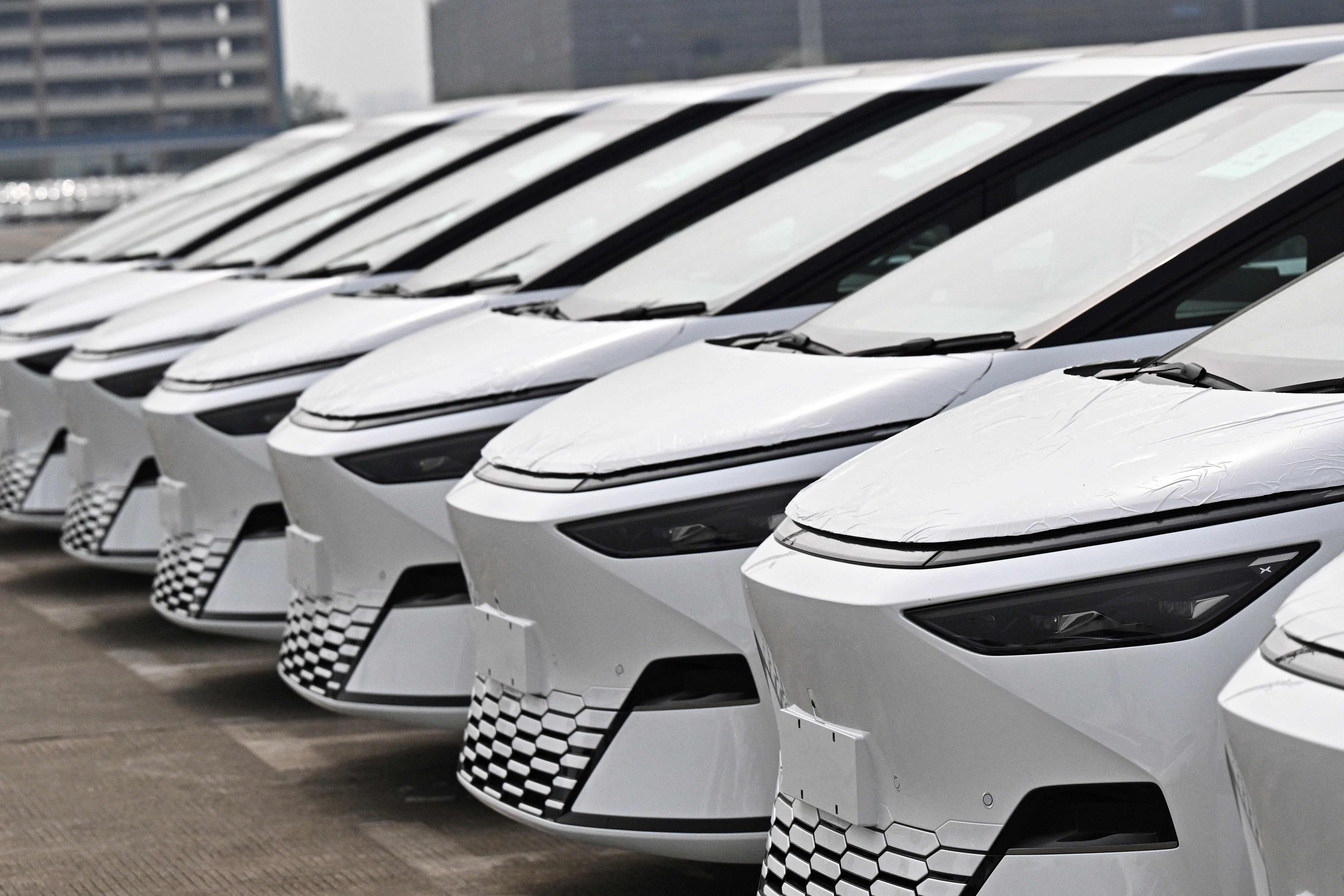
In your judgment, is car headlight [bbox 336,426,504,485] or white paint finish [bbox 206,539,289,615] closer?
car headlight [bbox 336,426,504,485]

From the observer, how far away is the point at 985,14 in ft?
165

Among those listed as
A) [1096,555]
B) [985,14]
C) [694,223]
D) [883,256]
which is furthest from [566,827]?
[985,14]

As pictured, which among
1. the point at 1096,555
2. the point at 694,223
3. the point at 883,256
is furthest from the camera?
the point at 694,223

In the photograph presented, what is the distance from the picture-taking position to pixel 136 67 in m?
131

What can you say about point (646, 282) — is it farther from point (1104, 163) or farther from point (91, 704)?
point (91, 704)

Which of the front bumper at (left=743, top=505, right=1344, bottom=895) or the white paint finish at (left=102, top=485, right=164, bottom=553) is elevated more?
the front bumper at (left=743, top=505, right=1344, bottom=895)

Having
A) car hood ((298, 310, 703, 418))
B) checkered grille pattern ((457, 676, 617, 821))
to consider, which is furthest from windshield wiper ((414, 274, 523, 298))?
checkered grille pattern ((457, 676, 617, 821))

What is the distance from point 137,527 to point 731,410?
3678 millimetres

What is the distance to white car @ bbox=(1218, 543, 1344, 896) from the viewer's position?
216cm

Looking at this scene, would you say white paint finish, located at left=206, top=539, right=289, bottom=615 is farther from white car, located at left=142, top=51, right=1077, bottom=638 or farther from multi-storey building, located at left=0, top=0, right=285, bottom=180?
multi-storey building, located at left=0, top=0, right=285, bottom=180

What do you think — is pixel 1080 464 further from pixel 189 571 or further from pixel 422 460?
pixel 189 571

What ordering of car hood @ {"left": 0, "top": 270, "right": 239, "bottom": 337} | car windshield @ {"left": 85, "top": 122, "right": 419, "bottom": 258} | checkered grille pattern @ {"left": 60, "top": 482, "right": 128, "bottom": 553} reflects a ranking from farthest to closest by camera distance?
car windshield @ {"left": 85, "top": 122, "right": 419, "bottom": 258} < car hood @ {"left": 0, "top": 270, "right": 239, "bottom": 337} < checkered grille pattern @ {"left": 60, "top": 482, "right": 128, "bottom": 553}

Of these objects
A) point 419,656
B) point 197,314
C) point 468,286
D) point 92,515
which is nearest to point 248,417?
point 468,286

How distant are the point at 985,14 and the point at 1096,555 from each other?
49.4 m
